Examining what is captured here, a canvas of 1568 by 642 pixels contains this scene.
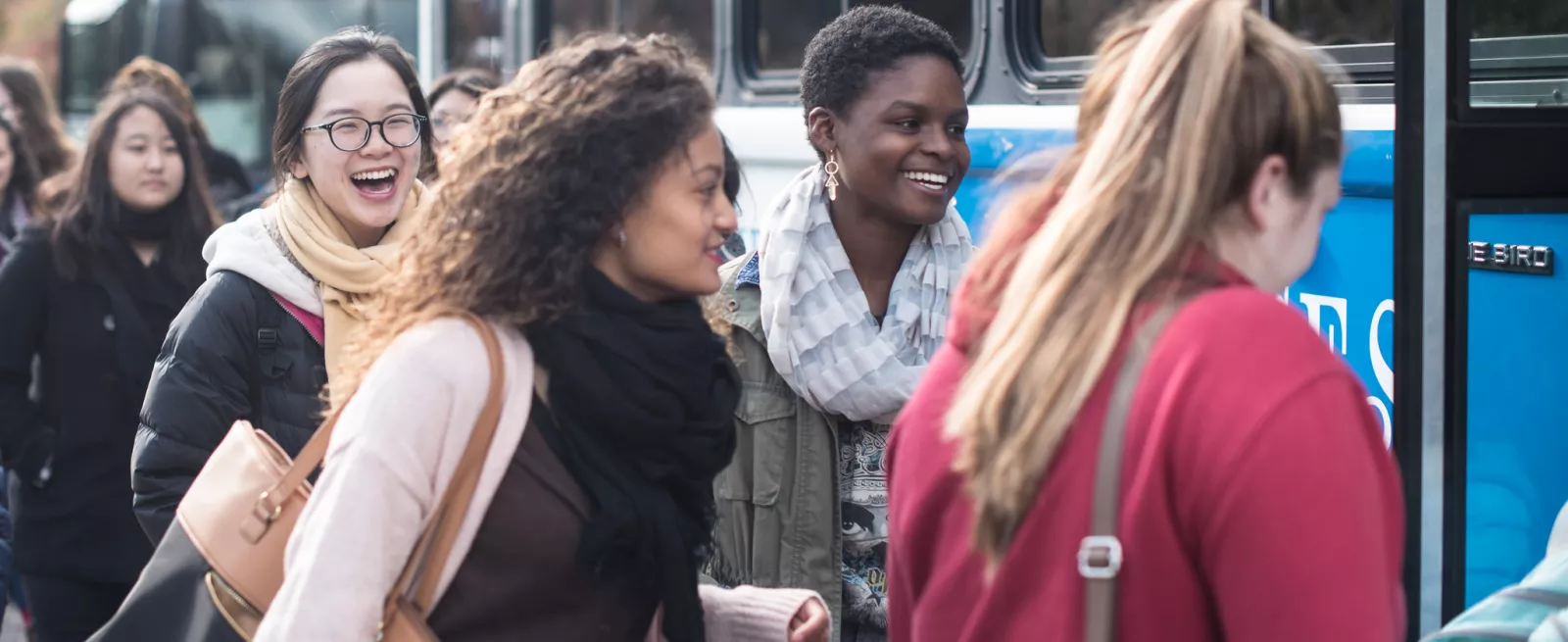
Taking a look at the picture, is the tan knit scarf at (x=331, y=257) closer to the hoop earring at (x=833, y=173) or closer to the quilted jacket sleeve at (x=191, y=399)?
the quilted jacket sleeve at (x=191, y=399)

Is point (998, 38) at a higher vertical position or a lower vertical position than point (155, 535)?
higher

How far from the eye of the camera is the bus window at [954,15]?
183 inches

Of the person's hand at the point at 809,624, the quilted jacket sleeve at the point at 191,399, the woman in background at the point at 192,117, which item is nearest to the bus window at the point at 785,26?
the woman in background at the point at 192,117

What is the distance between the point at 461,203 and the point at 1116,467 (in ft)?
2.91

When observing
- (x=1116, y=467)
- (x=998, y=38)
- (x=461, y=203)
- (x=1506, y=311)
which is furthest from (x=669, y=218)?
(x=998, y=38)

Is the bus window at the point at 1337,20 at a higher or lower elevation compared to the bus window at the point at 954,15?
lower

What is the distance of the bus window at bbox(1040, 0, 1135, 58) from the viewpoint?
4250 millimetres

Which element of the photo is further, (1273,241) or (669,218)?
(669,218)

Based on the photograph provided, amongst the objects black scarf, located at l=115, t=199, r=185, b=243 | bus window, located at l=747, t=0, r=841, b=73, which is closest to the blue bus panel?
bus window, located at l=747, t=0, r=841, b=73

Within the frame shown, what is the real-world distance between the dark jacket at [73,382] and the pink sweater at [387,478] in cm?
260

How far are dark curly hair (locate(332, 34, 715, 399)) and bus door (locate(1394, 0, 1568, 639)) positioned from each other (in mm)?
1153

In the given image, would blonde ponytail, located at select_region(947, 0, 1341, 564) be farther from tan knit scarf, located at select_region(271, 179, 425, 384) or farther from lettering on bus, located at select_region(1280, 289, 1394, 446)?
lettering on bus, located at select_region(1280, 289, 1394, 446)

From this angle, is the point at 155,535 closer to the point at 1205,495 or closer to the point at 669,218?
the point at 669,218

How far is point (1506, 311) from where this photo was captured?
281 centimetres
